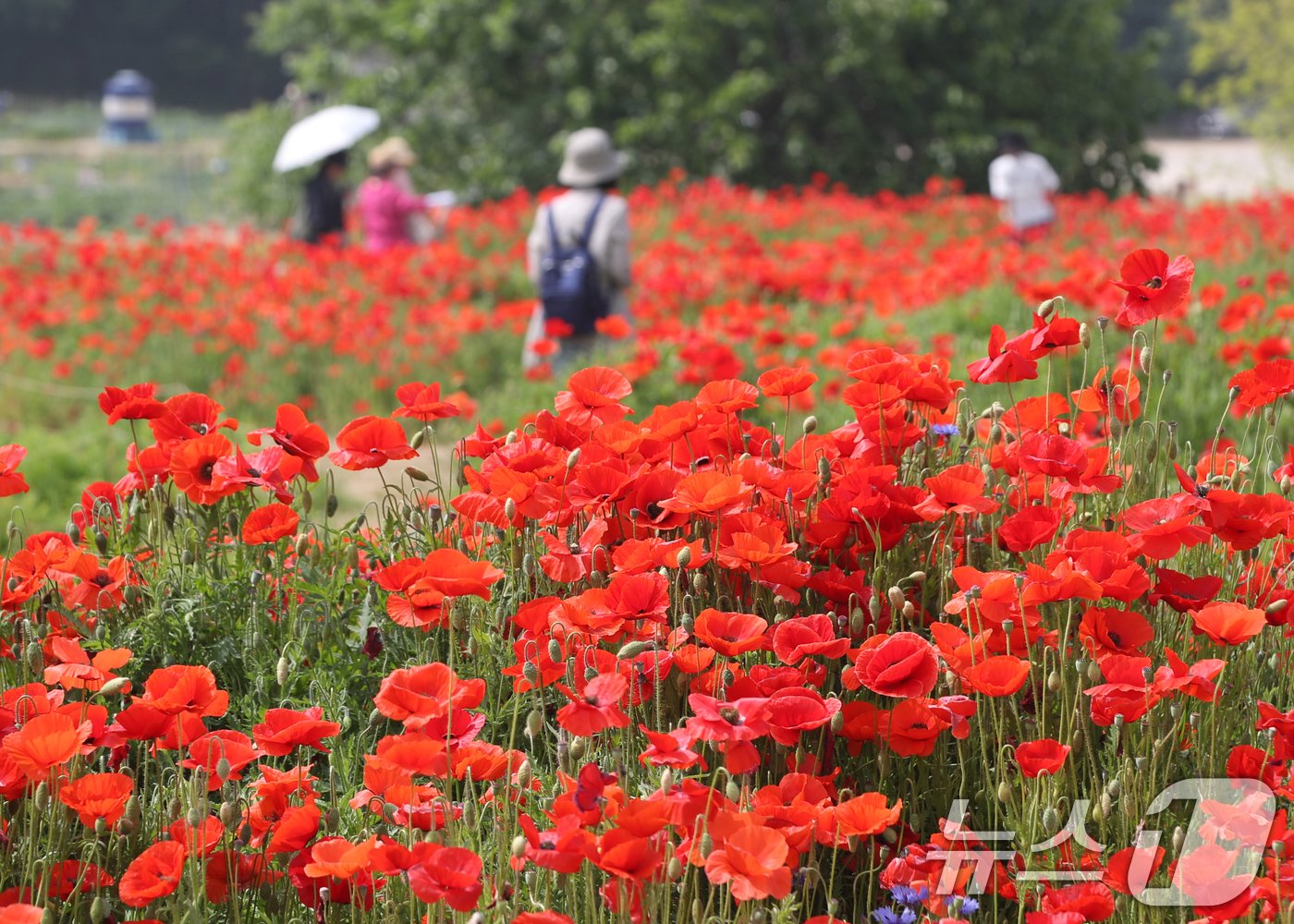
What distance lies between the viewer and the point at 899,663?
1.71 meters

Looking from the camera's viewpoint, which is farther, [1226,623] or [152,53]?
[152,53]

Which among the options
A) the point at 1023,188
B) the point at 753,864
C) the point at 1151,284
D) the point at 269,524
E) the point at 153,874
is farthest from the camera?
the point at 1023,188

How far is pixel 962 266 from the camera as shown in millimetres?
7848

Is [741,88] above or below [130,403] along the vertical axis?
above

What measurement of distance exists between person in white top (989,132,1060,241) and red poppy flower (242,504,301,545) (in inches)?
392

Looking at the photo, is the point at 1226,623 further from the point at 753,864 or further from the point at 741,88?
the point at 741,88

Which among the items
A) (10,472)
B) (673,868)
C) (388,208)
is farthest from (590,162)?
(673,868)

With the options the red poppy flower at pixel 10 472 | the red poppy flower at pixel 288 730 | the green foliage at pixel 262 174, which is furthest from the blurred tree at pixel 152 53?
the red poppy flower at pixel 288 730

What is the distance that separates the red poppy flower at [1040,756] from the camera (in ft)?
5.72

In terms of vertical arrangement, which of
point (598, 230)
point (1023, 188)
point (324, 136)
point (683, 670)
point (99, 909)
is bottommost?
point (99, 909)

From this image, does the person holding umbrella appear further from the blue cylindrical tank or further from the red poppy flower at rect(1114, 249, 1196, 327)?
the blue cylindrical tank

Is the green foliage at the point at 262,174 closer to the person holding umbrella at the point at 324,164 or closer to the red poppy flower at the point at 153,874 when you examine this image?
the person holding umbrella at the point at 324,164

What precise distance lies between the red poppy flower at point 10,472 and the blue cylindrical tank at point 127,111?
39109mm

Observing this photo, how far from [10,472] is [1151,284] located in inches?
77.6
